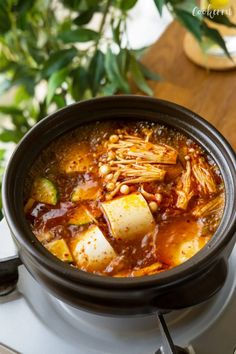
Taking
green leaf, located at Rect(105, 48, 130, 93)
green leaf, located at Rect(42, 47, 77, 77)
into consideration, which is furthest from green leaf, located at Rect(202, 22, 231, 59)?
green leaf, located at Rect(42, 47, 77, 77)

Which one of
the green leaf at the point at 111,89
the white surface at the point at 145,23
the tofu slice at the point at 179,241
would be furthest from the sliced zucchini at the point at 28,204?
the white surface at the point at 145,23

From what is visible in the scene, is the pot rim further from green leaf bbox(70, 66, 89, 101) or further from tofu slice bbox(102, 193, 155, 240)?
green leaf bbox(70, 66, 89, 101)

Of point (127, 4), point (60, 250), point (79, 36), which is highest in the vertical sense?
point (127, 4)

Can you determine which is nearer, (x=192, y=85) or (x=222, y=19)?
(x=222, y=19)

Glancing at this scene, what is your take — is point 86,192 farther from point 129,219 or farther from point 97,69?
point 97,69

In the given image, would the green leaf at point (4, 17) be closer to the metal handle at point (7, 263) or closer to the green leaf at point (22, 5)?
the green leaf at point (22, 5)

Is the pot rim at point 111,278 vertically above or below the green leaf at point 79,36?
below

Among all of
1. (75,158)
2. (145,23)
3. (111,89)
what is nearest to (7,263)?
(75,158)
